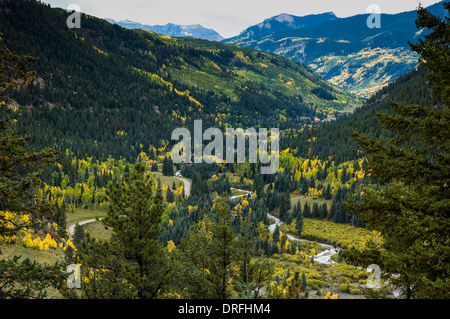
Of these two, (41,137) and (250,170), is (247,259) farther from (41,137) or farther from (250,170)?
(41,137)

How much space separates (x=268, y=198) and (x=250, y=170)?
172 ft

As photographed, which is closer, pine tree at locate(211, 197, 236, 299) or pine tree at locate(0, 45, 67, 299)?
pine tree at locate(0, 45, 67, 299)

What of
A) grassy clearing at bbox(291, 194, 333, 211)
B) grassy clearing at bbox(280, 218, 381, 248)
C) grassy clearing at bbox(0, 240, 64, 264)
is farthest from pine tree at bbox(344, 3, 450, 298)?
grassy clearing at bbox(291, 194, 333, 211)

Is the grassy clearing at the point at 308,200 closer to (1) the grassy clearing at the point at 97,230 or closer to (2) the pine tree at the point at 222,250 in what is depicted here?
(1) the grassy clearing at the point at 97,230

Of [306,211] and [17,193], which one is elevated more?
[17,193]

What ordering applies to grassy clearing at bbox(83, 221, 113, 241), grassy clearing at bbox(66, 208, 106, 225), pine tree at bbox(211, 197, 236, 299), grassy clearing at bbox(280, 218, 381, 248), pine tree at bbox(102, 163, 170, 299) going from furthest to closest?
1. grassy clearing at bbox(66, 208, 106, 225)
2. grassy clearing at bbox(280, 218, 381, 248)
3. grassy clearing at bbox(83, 221, 113, 241)
4. pine tree at bbox(211, 197, 236, 299)
5. pine tree at bbox(102, 163, 170, 299)

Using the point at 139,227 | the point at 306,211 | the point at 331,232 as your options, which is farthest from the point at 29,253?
the point at 306,211

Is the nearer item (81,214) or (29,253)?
(29,253)

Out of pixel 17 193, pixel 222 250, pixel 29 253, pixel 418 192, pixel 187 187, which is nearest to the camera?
pixel 418 192

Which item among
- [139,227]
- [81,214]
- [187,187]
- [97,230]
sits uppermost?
[139,227]

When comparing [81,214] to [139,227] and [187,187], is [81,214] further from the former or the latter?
[139,227]

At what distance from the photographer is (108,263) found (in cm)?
1962

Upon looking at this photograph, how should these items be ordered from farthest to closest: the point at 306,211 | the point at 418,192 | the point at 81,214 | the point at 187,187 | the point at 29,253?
the point at 187,187 < the point at 306,211 < the point at 81,214 < the point at 29,253 < the point at 418,192

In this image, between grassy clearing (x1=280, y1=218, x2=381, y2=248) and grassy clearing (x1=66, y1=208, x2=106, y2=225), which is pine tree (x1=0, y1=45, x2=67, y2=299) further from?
grassy clearing (x1=66, y1=208, x2=106, y2=225)
